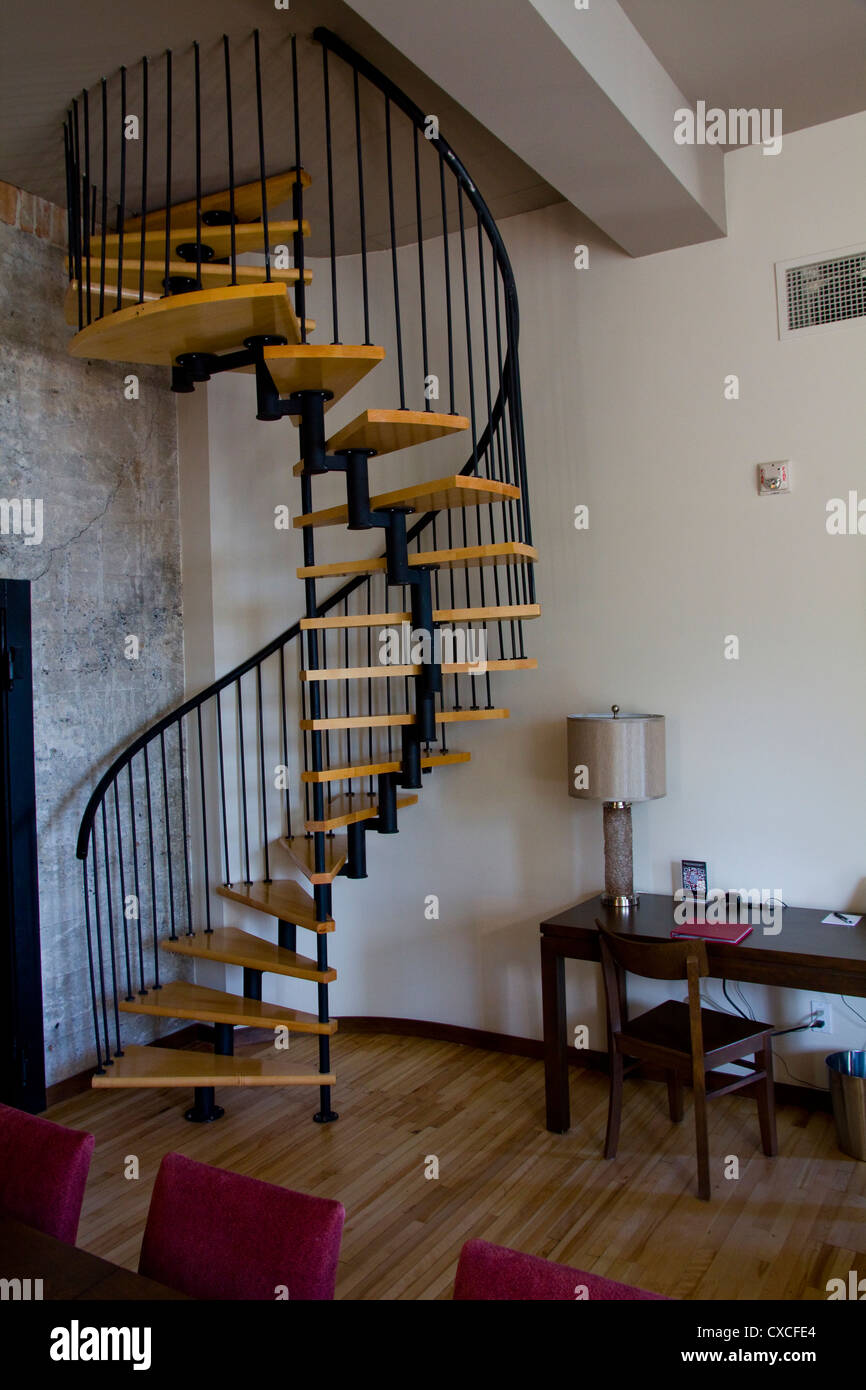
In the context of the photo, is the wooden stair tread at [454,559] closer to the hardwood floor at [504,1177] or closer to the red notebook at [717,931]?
the red notebook at [717,931]

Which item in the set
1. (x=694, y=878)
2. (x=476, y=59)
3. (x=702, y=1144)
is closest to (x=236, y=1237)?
(x=702, y=1144)

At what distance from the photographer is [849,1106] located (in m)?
3.31

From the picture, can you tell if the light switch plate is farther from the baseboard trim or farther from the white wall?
the baseboard trim

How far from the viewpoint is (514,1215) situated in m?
3.06

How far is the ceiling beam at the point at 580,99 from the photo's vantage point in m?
2.46

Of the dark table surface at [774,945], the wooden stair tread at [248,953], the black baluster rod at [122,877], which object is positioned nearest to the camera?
the dark table surface at [774,945]

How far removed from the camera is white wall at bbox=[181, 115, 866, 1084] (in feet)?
11.9

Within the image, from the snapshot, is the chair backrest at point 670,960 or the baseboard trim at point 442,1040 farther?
the baseboard trim at point 442,1040

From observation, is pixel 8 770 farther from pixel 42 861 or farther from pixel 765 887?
pixel 765 887

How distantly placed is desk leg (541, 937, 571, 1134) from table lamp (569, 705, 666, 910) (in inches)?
14.6

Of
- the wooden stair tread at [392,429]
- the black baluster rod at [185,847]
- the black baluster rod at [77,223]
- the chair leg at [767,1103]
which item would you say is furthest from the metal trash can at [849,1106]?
the black baluster rod at [77,223]

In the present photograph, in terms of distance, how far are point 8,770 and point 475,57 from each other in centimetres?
302

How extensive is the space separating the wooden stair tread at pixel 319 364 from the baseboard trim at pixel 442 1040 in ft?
9.33

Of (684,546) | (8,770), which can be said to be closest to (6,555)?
(8,770)
